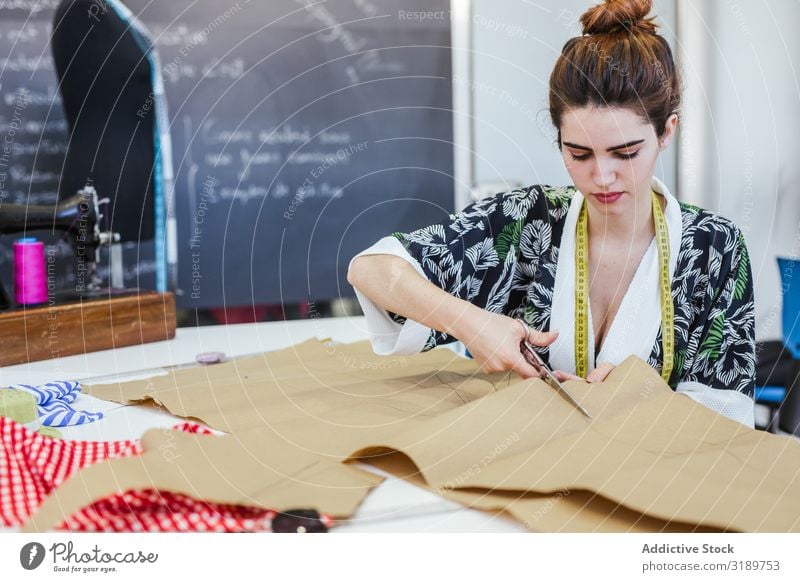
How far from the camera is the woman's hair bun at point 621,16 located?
3.28ft

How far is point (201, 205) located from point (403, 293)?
1454 millimetres

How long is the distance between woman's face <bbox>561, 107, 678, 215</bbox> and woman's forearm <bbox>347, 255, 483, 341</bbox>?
247mm

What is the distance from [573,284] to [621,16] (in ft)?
1.17

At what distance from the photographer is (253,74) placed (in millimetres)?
2256

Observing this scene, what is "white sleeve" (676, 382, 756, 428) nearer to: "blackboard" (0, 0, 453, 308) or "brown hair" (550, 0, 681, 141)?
"brown hair" (550, 0, 681, 141)

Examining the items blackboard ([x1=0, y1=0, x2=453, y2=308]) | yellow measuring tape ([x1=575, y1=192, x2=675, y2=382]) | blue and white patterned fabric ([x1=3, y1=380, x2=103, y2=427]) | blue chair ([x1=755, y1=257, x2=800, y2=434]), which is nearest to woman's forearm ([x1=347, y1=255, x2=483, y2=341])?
yellow measuring tape ([x1=575, y1=192, x2=675, y2=382])

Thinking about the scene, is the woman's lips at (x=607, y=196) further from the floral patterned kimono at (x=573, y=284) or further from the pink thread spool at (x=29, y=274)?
the pink thread spool at (x=29, y=274)

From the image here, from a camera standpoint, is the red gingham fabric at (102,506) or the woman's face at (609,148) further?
the woman's face at (609,148)

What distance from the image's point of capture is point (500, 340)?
863mm

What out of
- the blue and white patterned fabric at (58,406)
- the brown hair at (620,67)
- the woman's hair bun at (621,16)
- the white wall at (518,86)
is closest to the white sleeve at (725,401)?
the brown hair at (620,67)

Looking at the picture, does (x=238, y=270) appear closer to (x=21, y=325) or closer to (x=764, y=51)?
(x=21, y=325)

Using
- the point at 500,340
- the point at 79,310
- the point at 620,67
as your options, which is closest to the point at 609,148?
the point at 620,67

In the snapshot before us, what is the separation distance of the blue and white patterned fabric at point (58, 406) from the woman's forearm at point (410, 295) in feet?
1.17

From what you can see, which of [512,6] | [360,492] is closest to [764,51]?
[512,6]
